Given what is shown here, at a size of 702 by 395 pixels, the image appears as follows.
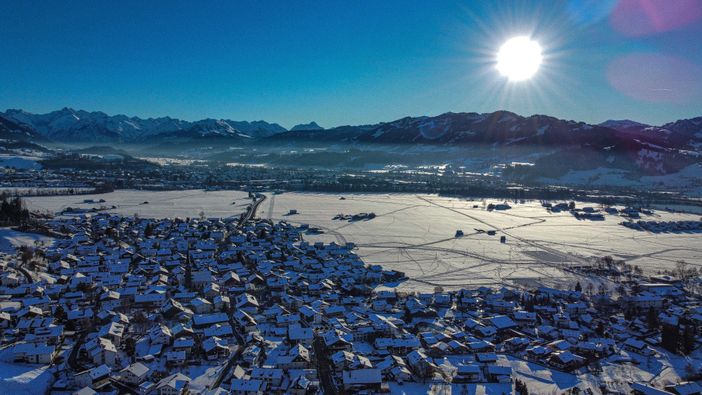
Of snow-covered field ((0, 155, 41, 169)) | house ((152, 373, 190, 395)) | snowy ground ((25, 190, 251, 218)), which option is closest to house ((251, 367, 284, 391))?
house ((152, 373, 190, 395))

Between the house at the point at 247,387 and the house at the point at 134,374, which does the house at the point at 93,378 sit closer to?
the house at the point at 134,374

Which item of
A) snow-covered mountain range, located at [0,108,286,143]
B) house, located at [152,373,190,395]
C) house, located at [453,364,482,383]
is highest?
snow-covered mountain range, located at [0,108,286,143]

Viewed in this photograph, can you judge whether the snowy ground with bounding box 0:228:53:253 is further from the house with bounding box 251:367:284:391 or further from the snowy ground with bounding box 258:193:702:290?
the house with bounding box 251:367:284:391

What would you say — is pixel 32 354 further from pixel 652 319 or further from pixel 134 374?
pixel 652 319

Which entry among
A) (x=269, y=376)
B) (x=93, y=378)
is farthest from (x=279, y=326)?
(x=93, y=378)

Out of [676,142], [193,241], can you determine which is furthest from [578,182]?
[193,241]

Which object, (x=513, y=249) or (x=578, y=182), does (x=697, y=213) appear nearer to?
(x=513, y=249)

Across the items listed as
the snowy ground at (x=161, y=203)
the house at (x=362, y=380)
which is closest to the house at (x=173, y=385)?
the house at (x=362, y=380)
